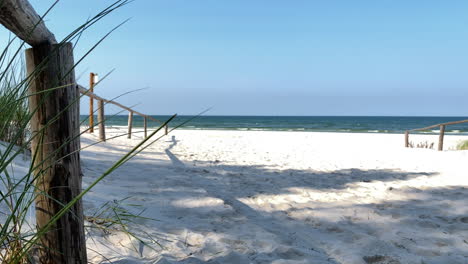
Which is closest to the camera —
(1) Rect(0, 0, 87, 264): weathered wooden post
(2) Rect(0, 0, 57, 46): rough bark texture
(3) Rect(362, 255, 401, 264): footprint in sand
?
(2) Rect(0, 0, 57, 46): rough bark texture

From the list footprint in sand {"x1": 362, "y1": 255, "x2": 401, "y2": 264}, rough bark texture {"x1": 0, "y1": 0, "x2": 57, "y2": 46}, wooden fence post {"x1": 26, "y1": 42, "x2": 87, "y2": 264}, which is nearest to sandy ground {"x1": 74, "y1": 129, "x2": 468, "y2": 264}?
footprint in sand {"x1": 362, "y1": 255, "x2": 401, "y2": 264}

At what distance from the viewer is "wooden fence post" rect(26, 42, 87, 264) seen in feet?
4.39

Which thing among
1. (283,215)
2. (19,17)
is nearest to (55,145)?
(19,17)

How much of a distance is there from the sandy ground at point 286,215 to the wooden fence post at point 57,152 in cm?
37

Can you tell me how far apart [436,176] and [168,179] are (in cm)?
417

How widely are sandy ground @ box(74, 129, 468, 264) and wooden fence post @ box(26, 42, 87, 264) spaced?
37 centimetres

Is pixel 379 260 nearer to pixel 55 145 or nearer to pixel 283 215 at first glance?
pixel 283 215

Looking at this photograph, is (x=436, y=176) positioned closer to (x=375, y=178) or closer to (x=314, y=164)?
(x=375, y=178)

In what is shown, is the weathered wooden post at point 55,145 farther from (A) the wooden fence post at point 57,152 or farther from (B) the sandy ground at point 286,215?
(B) the sandy ground at point 286,215

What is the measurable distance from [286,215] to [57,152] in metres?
2.29

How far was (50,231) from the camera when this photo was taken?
140cm

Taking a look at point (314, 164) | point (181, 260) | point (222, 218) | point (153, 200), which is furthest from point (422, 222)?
point (314, 164)

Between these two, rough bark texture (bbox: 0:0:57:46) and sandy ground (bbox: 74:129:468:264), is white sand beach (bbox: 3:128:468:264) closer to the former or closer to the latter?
sandy ground (bbox: 74:129:468:264)

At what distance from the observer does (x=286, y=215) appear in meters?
3.12
